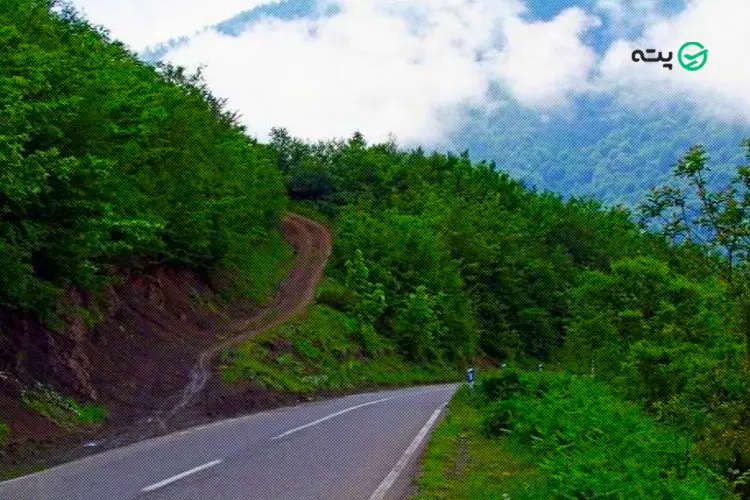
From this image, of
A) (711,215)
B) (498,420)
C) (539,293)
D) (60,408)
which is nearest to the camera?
(711,215)

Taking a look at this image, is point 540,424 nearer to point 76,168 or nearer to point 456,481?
point 456,481

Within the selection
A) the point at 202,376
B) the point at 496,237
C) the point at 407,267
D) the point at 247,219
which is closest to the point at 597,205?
the point at 496,237

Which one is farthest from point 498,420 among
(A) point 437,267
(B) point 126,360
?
(A) point 437,267

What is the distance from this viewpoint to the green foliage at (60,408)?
1778cm

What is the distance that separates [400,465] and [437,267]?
1718 inches

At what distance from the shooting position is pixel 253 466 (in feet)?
44.0

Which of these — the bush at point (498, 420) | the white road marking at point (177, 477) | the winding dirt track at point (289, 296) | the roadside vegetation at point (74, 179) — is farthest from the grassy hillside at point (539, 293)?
the roadside vegetation at point (74, 179)

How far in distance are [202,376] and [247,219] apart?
22664 mm

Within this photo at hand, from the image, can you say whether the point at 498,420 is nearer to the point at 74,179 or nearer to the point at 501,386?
the point at 501,386

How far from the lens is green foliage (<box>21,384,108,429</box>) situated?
17.8 m

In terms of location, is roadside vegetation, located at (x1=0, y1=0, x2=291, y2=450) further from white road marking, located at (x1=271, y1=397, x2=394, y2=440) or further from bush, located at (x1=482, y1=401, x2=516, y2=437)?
bush, located at (x1=482, y1=401, x2=516, y2=437)

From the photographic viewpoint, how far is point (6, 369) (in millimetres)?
17906

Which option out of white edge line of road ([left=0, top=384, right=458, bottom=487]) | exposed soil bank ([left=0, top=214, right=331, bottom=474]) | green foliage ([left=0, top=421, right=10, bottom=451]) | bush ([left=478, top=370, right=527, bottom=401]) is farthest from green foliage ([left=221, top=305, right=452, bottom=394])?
green foliage ([left=0, top=421, right=10, bottom=451])

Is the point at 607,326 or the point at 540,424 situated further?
the point at 607,326
